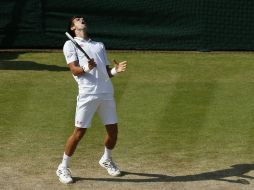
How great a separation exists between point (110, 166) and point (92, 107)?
3.18ft

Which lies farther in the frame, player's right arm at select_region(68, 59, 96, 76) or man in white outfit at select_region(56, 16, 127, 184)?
man in white outfit at select_region(56, 16, 127, 184)

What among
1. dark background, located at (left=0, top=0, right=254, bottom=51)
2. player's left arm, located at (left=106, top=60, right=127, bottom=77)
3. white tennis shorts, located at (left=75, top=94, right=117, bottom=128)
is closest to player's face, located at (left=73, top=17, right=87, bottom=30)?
player's left arm, located at (left=106, top=60, right=127, bottom=77)

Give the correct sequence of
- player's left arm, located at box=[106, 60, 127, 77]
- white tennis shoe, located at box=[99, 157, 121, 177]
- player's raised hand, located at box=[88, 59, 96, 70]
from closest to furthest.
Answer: player's raised hand, located at box=[88, 59, 96, 70]
player's left arm, located at box=[106, 60, 127, 77]
white tennis shoe, located at box=[99, 157, 121, 177]

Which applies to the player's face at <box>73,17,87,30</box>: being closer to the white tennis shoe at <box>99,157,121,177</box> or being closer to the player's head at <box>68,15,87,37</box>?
the player's head at <box>68,15,87,37</box>

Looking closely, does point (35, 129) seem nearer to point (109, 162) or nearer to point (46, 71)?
point (109, 162)

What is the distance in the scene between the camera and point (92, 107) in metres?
9.13

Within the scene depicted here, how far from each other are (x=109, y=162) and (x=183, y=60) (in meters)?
8.94

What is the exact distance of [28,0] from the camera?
19453mm

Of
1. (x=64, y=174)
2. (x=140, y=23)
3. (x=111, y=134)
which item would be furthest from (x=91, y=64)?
(x=140, y=23)

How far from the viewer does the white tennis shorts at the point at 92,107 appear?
9.07m

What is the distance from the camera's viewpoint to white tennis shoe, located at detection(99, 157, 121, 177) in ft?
31.2

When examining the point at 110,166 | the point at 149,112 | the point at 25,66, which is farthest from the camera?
the point at 25,66

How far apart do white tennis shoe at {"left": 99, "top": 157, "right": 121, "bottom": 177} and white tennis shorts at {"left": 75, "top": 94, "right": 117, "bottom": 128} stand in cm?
72

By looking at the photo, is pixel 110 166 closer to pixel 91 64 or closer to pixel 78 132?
pixel 78 132
